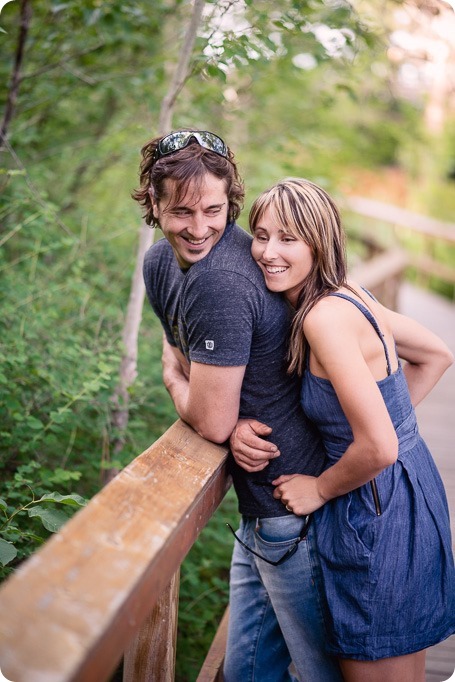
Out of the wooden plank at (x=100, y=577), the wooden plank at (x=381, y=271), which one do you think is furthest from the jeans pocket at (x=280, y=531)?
the wooden plank at (x=381, y=271)

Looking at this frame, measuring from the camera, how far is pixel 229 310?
6.00ft

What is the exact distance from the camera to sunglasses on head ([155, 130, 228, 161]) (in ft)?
6.71

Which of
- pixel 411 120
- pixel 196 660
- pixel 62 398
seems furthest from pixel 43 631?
pixel 411 120

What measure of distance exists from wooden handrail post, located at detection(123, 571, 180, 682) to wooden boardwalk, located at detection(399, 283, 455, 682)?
0.99 meters

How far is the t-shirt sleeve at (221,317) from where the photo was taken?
183 cm

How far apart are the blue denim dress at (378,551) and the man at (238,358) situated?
83 mm

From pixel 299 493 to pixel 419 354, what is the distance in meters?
0.69

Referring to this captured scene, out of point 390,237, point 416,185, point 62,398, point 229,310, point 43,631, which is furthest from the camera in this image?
point 416,185

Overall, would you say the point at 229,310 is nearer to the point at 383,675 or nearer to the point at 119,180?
the point at 383,675

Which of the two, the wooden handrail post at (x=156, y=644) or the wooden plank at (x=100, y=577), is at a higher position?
the wooden plank at (x=100, y=577)

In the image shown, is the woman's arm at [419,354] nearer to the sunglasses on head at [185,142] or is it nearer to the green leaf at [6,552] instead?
the sunglasses on head at [185,142]

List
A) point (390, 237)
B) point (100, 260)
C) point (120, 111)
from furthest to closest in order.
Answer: point (390, 237) < point (120, 111) < point (100, 260)

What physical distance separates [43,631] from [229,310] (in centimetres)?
96

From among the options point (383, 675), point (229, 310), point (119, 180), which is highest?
point (229, 310)
